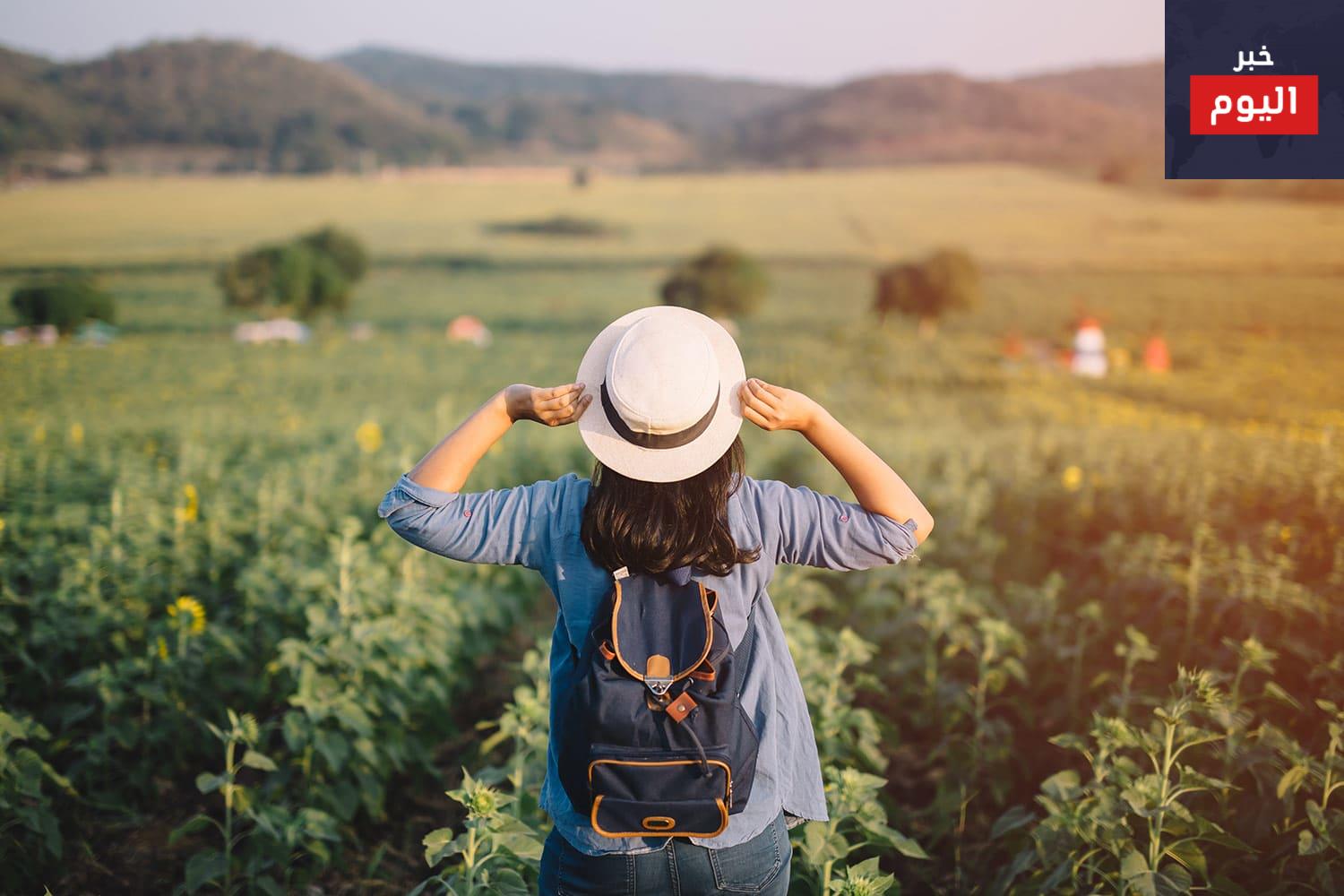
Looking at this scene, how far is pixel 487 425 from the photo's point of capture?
2.10 meters

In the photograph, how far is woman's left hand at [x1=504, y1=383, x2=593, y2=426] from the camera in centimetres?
199

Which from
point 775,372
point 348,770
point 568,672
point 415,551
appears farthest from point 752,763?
point 775,372

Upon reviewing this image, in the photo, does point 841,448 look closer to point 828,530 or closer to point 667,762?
point 828,530

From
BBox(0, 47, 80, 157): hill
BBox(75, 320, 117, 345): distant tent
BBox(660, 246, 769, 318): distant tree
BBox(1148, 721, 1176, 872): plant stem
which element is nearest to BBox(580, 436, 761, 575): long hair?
BBox(1148, 721, 1176, 872): plant stem

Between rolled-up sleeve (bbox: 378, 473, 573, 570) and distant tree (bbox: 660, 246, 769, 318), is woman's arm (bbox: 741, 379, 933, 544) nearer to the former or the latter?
rolled-up sleeve (bbox: 378, 473, 573, 570)

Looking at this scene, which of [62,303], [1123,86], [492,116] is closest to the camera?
[62,303]

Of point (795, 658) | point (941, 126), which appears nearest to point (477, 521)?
point (795, 658)

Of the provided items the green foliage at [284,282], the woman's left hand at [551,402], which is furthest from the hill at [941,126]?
the woman's left hand at [551,402]

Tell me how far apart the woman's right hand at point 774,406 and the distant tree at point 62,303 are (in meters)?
26.0

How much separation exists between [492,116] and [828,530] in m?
79.2

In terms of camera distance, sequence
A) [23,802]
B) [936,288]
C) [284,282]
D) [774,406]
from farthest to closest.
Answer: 1. [936,288]
2. [284,282]
3. [23,802]
4. [774,406]

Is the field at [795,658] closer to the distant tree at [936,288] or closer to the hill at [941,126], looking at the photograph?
the distant tree at [936,288]

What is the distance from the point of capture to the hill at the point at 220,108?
27688 millimetres

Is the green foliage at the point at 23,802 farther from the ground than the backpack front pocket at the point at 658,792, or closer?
closer
